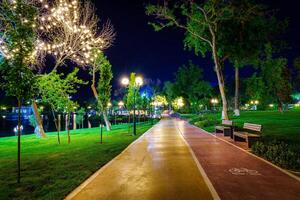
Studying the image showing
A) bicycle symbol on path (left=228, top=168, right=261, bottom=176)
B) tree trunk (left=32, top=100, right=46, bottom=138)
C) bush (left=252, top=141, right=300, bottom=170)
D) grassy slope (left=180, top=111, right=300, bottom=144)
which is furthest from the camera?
tree trunk (left=32, top=100, right=46, bottom=138)

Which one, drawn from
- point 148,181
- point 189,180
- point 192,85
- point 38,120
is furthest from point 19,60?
point 192,85

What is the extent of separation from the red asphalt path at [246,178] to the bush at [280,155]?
40 centimetres

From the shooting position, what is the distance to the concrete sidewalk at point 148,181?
7207mm

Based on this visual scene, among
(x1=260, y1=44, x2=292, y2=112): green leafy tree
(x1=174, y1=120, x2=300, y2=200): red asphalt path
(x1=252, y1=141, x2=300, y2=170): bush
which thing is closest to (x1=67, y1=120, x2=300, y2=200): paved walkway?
(x1=174, y1=120, x2=300, y2=200): red asphalt path

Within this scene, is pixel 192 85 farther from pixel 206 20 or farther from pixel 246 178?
pixel 246 178

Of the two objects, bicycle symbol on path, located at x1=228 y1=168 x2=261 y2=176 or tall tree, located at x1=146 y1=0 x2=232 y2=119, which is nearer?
bicycle symbol on path, located at x1=228 y1=168 x2=261 y2=176

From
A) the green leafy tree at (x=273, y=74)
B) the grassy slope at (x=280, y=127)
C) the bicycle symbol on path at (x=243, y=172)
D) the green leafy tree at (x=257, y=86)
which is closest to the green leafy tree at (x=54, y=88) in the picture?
the grassy slope at (x=280, y=127)

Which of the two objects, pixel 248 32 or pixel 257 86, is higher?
pixel 248 32

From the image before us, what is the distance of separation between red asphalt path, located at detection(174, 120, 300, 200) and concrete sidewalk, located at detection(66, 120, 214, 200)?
1.34ft

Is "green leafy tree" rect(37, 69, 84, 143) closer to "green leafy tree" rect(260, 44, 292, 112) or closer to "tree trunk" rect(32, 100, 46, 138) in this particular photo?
"tree trunk" rect(32, 100, 46, 138)

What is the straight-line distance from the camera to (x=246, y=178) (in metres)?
8.80

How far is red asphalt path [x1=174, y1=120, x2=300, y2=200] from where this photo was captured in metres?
7.23

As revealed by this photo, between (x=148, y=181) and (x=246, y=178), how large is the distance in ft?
9.38

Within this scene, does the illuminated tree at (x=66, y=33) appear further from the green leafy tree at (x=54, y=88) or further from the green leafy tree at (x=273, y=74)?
the green leafy tree at (x=273, y=74)
